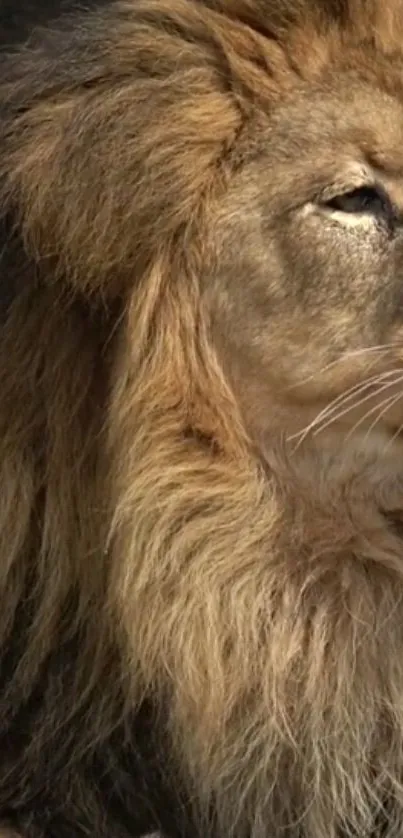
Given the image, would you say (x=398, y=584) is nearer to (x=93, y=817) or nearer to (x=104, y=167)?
(x=93, y=817)

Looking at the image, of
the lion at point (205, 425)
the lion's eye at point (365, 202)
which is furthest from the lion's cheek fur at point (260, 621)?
the lion's eye at point (365, 202)

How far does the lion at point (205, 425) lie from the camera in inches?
54.8

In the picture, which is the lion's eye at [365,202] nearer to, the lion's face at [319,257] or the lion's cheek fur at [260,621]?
the lion's face at [319,257]

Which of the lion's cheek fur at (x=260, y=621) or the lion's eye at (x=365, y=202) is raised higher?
the lion's eye at (x=365, y=202)

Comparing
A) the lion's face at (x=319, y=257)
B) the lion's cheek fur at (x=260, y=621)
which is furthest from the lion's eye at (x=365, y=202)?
the lion's cheek fur at (x=260, y=621)

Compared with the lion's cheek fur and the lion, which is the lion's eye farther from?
the lion's cheek fur

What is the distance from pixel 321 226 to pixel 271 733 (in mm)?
586

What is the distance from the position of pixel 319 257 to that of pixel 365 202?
0.09m

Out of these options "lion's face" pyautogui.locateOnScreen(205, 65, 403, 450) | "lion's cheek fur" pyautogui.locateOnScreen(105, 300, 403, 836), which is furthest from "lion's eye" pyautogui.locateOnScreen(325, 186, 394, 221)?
"lion's cheek fur" pyautogui.locateOnScreen(105, 300, 403, 836)

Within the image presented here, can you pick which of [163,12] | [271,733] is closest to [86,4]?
[163,12]

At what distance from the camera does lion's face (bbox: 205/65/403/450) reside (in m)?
1.40

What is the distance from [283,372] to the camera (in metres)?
1.43

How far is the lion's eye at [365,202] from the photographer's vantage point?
4.68ft

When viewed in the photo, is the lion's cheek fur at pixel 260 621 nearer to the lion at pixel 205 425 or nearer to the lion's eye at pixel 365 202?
the lion at pixel 205 425
